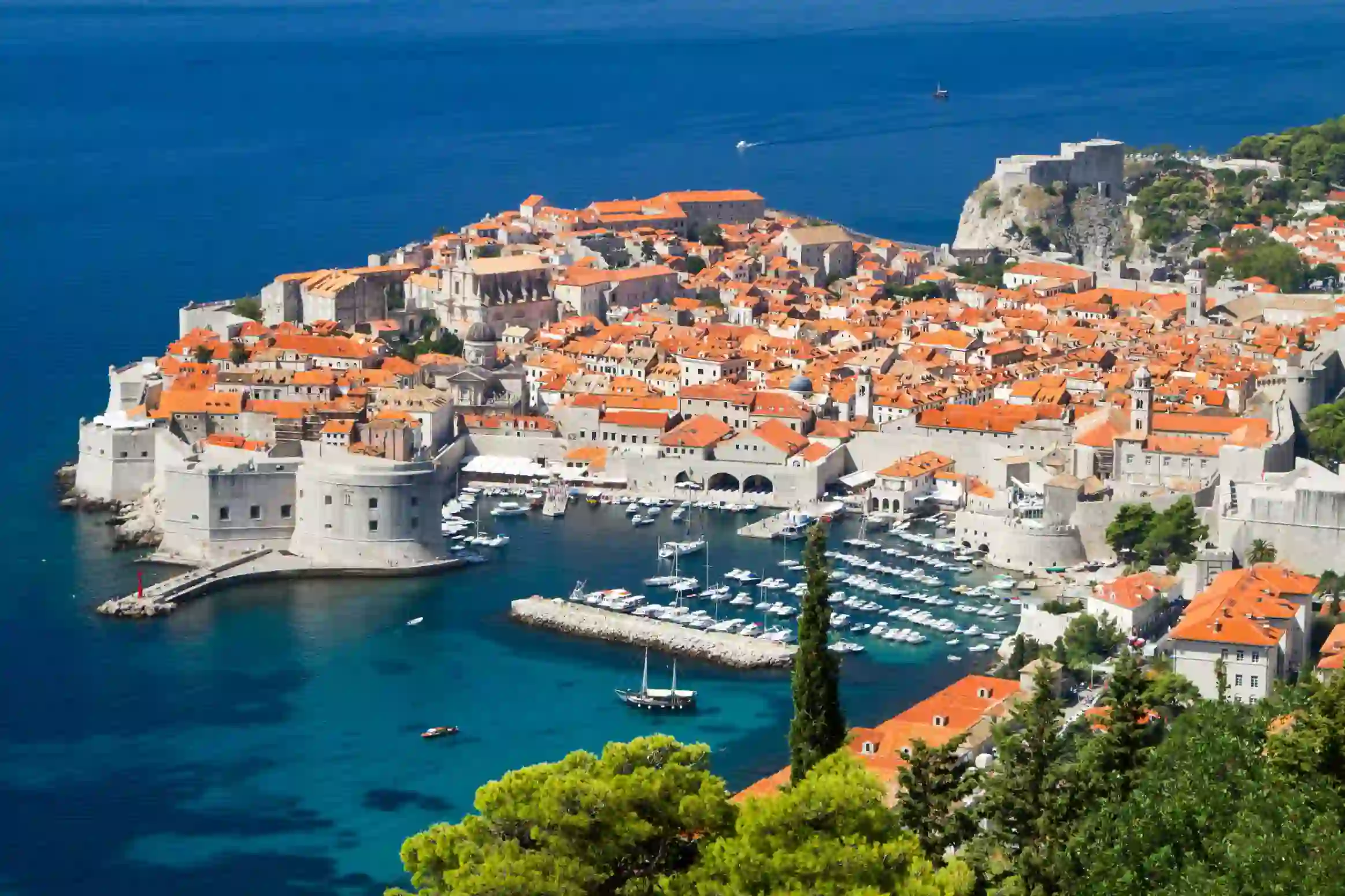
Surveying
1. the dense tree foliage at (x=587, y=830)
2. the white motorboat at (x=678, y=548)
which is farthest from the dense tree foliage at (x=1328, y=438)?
the dense tree foliage at (x=587, y=830)

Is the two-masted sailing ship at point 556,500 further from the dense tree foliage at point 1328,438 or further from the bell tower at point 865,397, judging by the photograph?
the dense tree foliage at point 1328,438

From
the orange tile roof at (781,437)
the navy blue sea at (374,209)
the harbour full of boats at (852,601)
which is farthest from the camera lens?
the orange tile roof at (781,437)

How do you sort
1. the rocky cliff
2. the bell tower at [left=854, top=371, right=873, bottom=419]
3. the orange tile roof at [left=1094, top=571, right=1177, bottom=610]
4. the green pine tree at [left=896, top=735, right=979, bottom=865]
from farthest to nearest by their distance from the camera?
the rocky cliff, the bell tower at [left=854, top=371, right=873, bottom=419], the orange tile roof at [left=1094, top=571, right=1177, bottom=610], the green pine tree at [left=896, top=735, right=979, bottom=865]

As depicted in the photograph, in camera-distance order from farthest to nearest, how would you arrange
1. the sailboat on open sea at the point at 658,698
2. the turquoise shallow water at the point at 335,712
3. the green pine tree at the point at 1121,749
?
1. the sailboat on open sea at the point at 658,698
2. the turquoise shallow water at the point at 335,712
3. the green pine tree at the point at 1121,749

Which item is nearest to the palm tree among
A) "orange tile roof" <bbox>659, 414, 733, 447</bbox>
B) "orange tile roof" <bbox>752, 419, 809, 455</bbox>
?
"orange tile roof" <bbox>752, 419, 809, 455</bbox>

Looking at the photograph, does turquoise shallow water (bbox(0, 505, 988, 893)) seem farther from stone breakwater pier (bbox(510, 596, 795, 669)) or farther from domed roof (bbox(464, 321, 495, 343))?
domed roof (bbox(464, 321, 495, 343))

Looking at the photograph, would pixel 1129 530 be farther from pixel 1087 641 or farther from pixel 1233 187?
pixel 1233 187

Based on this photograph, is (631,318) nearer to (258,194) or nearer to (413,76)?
(258,194)
